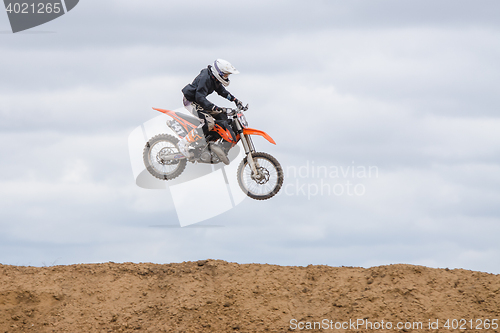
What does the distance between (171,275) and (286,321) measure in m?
3.87

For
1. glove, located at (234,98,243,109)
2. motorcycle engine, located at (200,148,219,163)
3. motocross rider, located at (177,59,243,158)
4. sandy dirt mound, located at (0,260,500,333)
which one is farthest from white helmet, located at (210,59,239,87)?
sandy dirt mound, located at (0,260,500,333)

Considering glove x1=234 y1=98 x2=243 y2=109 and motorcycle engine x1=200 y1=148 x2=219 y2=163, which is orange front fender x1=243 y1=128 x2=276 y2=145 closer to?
glove x1=234 y1=98 x2=243 y2=109

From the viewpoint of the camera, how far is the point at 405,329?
13.5m

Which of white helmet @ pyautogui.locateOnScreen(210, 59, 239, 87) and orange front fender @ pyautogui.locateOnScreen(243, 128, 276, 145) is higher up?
white helmet @ pyautogui.locateOnScreen(210, 59, 239, 87)

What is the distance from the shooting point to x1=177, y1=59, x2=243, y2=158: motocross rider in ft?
51.7

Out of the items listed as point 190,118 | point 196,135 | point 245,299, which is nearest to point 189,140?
point 196,135

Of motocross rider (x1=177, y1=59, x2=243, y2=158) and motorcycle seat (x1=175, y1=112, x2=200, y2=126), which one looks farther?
motorcycle seat (x1=175, y1=112, x2=200, y2=126)

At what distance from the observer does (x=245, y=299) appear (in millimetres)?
14578

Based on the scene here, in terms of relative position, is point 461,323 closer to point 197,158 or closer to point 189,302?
point 189,302

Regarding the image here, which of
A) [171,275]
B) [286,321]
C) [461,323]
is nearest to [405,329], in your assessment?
[461,323]

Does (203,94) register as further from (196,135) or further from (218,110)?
(196,135)

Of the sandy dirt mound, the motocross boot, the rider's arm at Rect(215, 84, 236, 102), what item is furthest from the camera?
the motocross boot

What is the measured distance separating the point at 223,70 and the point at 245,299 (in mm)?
6492

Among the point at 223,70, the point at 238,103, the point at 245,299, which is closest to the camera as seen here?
the point at 245,299
